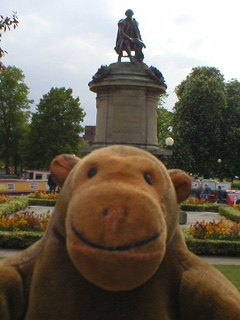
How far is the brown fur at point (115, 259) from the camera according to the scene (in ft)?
7.13

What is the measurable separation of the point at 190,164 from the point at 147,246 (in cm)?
3402

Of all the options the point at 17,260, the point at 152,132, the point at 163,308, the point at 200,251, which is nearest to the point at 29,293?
the point at 17,260

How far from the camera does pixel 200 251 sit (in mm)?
10906

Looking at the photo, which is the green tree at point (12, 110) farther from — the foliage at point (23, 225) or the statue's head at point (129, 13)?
the foliage at point (23, 225)

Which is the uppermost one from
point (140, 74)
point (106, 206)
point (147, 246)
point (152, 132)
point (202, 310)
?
→ point (140, 74)

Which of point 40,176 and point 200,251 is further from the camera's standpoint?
point 40,176

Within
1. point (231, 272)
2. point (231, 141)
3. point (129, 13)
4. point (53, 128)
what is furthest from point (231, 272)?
point (53, 128)

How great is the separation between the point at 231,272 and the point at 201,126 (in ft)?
95.6

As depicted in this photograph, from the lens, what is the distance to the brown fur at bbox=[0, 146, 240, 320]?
2172 mm

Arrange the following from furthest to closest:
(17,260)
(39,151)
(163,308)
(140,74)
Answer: (39,151)
(140,74)
(17,260)
(163,308)

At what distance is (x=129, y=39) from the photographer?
17.8 m

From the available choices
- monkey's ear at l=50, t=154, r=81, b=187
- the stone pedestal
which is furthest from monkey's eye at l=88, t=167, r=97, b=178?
the stone pedestal

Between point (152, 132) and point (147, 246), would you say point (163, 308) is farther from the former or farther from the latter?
point (152, 132)

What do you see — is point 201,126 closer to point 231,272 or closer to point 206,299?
point 231,272
